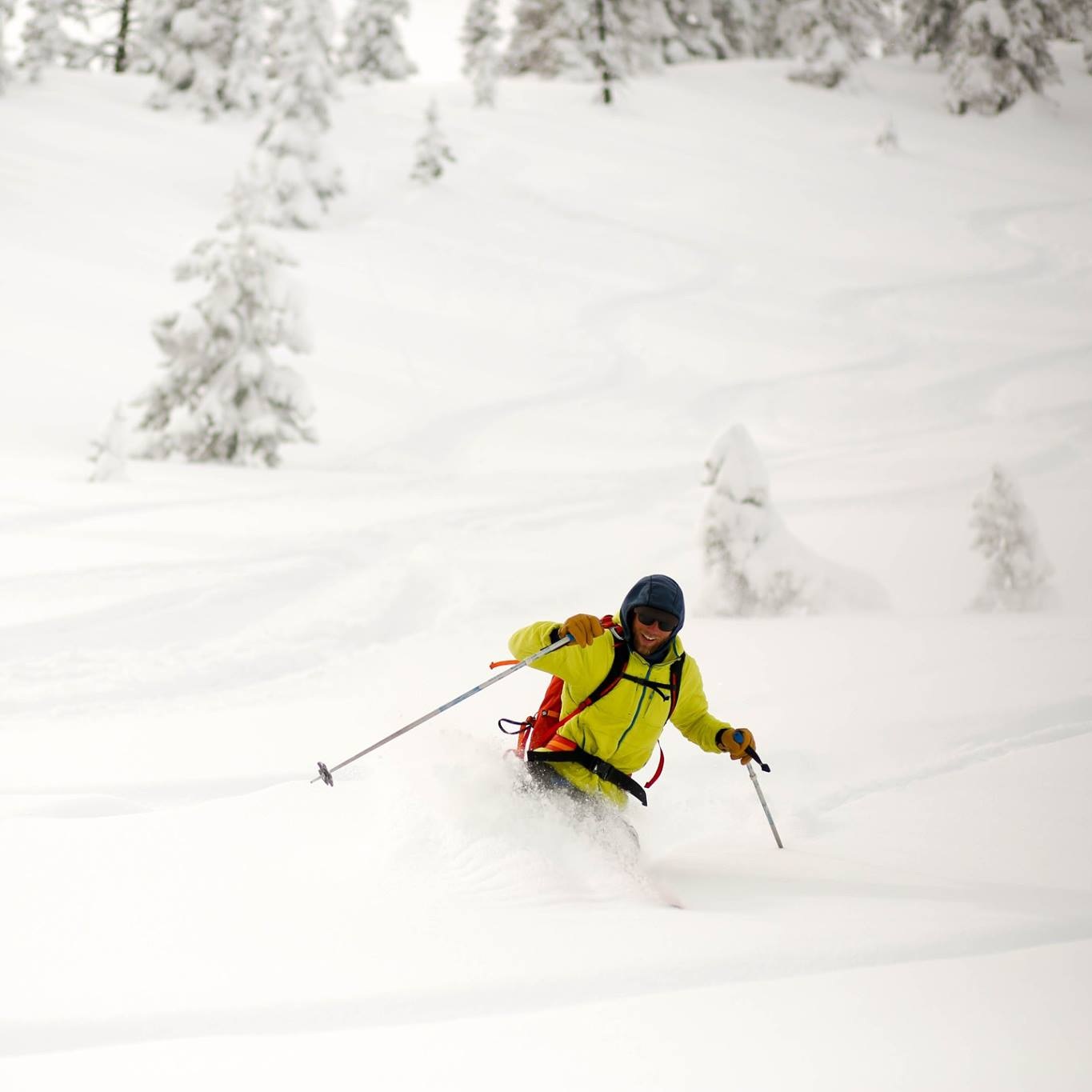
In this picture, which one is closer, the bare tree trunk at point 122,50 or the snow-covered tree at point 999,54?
the snow-covered tree at point 999,54

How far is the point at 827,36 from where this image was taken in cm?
4434

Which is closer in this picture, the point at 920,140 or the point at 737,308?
the point at 737,308

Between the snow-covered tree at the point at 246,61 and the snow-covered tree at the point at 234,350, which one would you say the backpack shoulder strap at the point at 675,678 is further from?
the snow-covered tree at the point at 246,61

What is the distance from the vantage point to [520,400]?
21453 mm

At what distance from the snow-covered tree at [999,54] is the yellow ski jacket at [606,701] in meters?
43.2

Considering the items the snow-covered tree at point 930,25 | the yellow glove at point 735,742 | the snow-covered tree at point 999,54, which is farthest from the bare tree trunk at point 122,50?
the yellow glove at point 735,742

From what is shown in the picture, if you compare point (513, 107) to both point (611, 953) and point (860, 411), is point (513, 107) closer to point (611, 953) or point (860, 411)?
point (860, 411)

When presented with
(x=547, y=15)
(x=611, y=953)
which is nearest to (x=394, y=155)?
(x=547, y=15)

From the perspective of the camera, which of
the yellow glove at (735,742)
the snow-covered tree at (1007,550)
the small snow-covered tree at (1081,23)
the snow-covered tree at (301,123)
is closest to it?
the yellow glove at (735,742)

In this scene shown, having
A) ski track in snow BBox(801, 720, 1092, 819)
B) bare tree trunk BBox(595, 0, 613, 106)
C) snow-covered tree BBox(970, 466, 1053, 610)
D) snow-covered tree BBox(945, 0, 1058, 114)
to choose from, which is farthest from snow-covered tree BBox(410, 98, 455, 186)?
ski track in snow BBox(801, 720, 1092, 819)

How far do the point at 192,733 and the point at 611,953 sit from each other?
3835mm

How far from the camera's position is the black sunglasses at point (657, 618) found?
174 inches

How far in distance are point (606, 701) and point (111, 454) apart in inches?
377

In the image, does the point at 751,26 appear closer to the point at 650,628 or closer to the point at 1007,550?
the point at 1007,550
